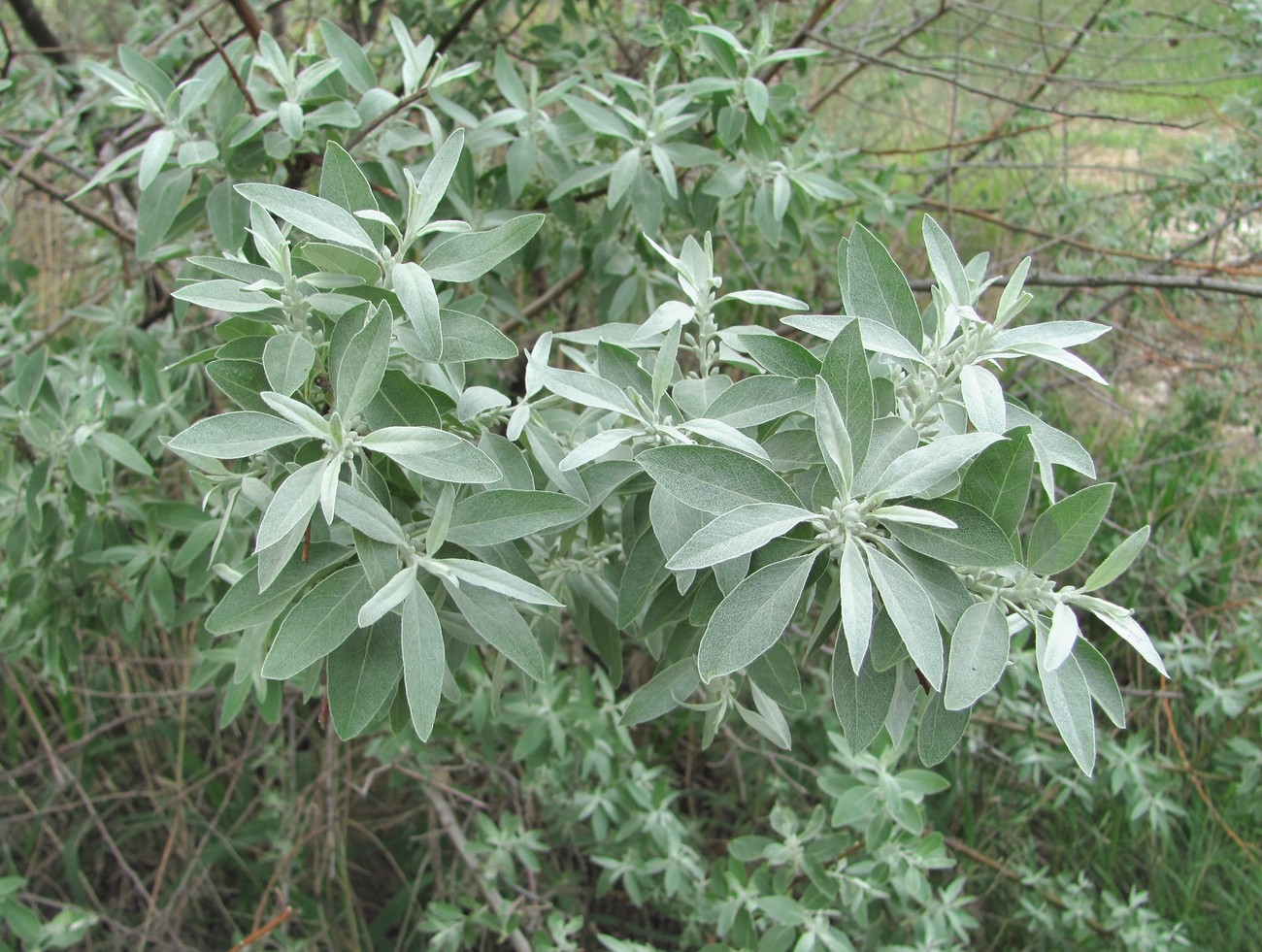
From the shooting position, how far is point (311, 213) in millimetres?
951

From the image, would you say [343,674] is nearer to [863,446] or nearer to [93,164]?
[863,446]

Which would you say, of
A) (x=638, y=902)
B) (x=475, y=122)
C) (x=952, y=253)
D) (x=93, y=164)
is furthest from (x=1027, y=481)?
(x=93, y=164)

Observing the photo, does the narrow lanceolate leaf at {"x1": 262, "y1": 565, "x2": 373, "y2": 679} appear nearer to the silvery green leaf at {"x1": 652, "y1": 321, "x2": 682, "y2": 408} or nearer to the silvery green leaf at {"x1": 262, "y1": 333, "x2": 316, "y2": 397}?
the silvery green leaf at {"x1": 262, "y1": 333, "x2": 316, "y2": 397}

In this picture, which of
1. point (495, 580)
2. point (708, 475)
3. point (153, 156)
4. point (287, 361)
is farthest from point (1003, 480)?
point (153, 156)

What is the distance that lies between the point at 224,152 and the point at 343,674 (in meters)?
0.93

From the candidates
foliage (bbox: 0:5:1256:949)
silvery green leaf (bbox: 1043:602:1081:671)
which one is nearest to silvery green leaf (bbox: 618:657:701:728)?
foliage (bbox: 0:5:1256:949)

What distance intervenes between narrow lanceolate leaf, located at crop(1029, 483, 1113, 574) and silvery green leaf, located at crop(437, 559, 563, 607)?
47 cm

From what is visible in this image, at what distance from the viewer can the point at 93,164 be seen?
2.16 metres

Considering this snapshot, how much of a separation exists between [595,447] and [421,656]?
0.26 m

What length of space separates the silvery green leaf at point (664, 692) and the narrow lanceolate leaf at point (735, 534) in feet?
1.11

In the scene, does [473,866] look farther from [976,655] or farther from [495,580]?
[976,655]

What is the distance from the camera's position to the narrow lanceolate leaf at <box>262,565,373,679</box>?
34.3 inches

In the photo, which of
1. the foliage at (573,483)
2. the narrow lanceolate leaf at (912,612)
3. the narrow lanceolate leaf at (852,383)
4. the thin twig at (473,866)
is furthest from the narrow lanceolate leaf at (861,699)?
the thin twig at (473,866)

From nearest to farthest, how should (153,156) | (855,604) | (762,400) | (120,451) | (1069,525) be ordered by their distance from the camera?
1. (855,604)
2. (1069,525)
3. (762,400)
4. (153,156)
5. (120,451)
